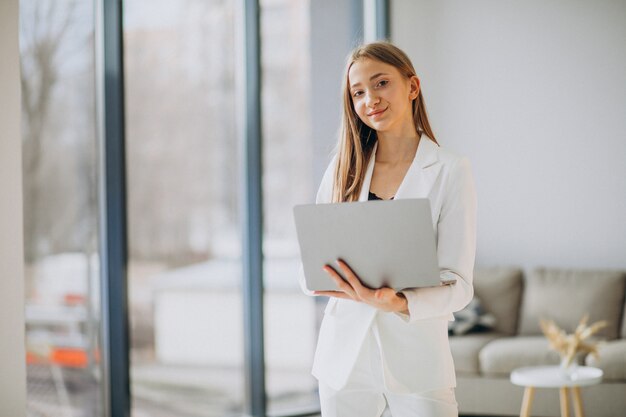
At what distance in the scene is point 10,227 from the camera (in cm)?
278

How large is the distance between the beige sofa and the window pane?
4.38ft

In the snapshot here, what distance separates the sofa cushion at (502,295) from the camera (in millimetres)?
4773

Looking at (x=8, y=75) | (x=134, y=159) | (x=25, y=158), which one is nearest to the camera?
(x=8, y=75)

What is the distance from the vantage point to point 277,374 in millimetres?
4590

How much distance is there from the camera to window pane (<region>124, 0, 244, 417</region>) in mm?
3949

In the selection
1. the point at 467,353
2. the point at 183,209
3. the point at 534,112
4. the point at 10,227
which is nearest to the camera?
the point at 10,227

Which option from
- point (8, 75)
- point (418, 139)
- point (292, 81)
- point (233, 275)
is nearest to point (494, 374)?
point (233, 275)

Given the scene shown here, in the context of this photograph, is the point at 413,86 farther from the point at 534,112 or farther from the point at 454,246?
the point at 534,112

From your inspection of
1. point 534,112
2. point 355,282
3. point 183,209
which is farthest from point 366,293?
point 534,112

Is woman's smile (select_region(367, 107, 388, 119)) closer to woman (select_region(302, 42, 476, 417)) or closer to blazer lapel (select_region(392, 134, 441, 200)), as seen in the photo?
woman (select_region(302, 42, 476, 417))

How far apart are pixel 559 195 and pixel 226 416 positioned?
2554mm

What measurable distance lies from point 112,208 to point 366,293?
2330 millimetres

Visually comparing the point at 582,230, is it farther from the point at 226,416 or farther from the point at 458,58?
the point at 226,416

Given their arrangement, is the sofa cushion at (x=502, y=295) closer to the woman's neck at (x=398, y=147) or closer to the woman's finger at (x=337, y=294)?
the woman's neck at (x=398, y=147)
